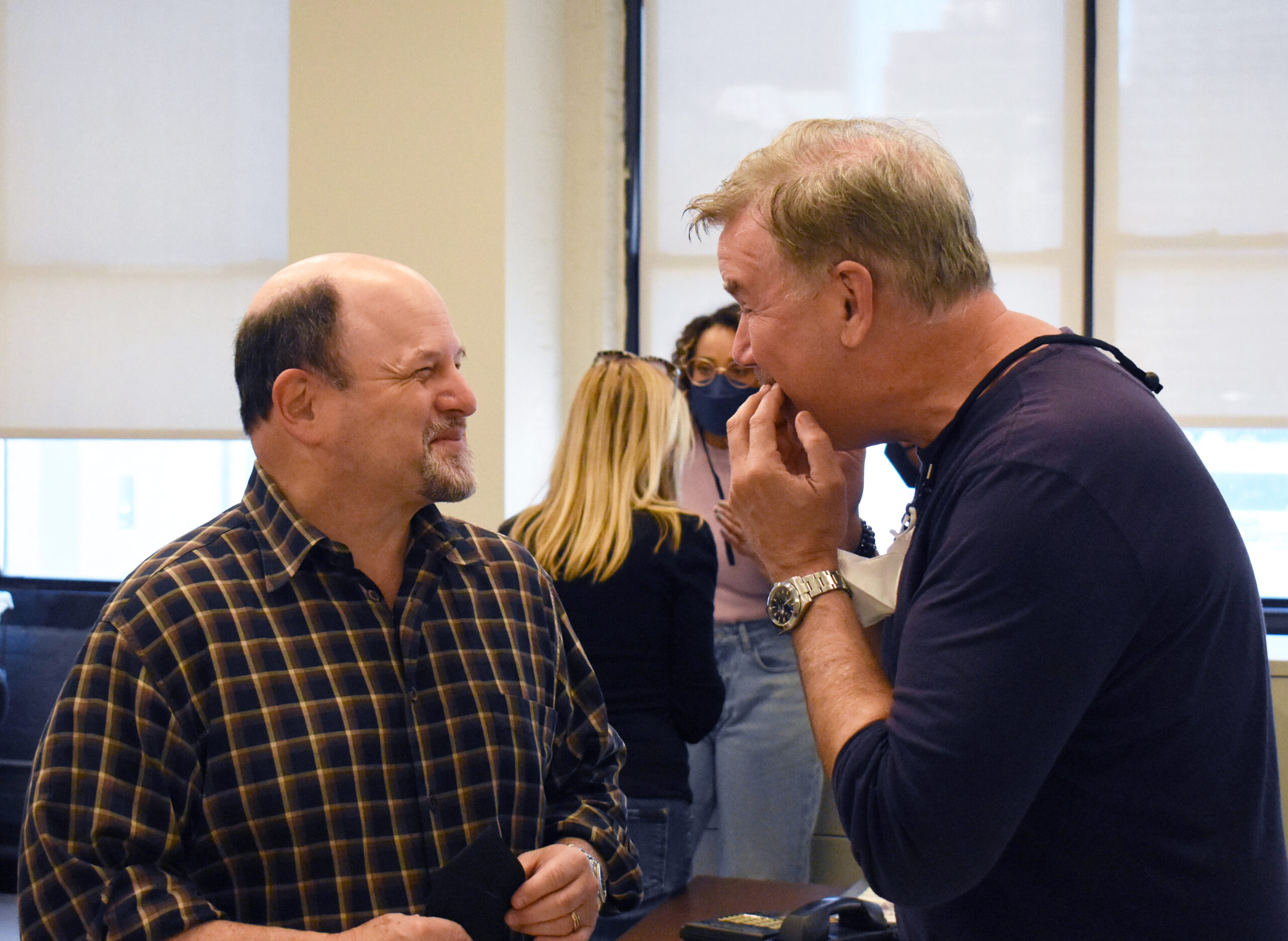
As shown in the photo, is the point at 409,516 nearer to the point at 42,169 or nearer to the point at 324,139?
the point at 324,139

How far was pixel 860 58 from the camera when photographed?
12.8ft

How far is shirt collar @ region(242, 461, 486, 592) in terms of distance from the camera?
1.30m

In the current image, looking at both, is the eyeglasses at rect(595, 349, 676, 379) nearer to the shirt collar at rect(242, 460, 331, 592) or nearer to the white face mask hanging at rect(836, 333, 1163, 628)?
the shirt collar at rect(242, 460, 331, 592)

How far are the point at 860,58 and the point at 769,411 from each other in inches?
121

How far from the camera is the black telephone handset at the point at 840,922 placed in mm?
1531

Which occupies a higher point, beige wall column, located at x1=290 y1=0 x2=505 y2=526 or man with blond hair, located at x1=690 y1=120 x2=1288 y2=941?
beige wall column, located at x1=290 y1=0 x2=505 y2=526

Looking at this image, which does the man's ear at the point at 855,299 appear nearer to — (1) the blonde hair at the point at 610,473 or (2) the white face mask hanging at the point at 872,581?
(2) the white face mask hanging at the point at 872,581

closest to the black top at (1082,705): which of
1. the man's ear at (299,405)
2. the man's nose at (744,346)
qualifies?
the man's nose at (744,346)

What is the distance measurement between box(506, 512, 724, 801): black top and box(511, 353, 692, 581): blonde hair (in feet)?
0.10

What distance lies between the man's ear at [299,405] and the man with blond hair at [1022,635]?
0.61 meters

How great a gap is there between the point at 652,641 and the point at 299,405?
1.24 meters

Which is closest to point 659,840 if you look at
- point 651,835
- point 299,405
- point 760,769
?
point 651,835

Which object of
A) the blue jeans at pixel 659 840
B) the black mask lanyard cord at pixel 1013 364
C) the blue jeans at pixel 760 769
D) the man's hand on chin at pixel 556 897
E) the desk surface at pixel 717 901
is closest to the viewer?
the black mask lanyard cord at pixel 1013 364

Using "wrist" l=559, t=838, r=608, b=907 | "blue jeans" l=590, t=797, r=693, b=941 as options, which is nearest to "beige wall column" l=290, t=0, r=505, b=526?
"blue jeans" l=590, t=797, r=693, b=941
